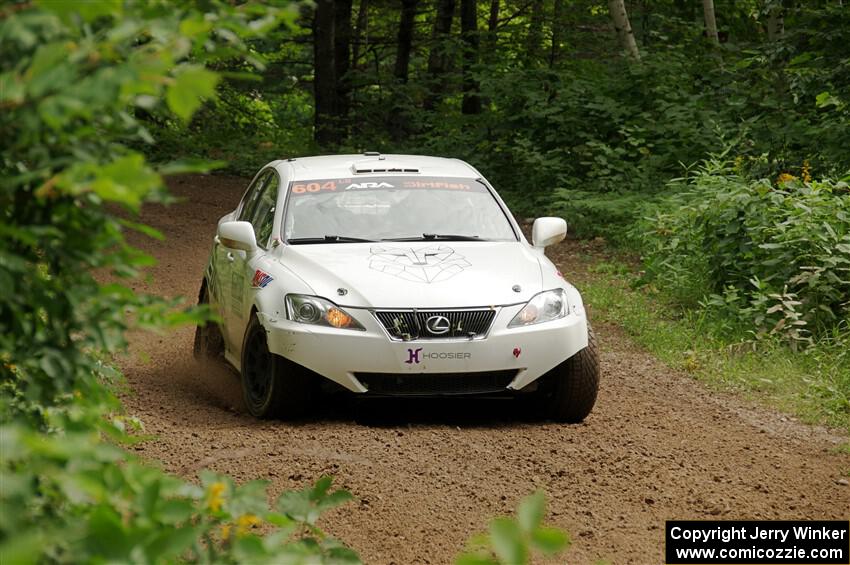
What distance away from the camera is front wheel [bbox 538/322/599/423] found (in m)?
7.58

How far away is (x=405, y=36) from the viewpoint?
Result: 29.0m

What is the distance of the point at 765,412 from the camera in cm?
843

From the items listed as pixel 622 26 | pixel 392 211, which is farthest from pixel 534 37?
pixel 392 211

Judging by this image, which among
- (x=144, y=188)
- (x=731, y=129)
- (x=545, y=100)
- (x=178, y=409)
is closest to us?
(x=144, y=188)

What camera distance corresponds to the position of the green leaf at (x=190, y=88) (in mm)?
2074

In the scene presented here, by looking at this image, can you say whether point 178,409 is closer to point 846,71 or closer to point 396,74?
point 846,71

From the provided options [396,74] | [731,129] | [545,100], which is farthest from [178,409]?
[396,74]

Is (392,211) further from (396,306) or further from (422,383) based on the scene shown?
(422,383)

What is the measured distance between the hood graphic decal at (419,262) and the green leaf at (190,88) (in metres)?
5.37

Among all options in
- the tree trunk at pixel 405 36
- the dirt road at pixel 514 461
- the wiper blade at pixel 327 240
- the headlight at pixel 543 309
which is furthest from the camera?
the tree trunk at pixel 405 36

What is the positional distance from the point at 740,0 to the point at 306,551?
89.9 feet

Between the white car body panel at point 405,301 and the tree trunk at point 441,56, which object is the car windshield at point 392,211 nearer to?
the white car body panel at point 405,301

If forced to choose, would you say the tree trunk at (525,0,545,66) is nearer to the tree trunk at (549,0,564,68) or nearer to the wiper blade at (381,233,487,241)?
the tree trunk at (549,0,564,68)

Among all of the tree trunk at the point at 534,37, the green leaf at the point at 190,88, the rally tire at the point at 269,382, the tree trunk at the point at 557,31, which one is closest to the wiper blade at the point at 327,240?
the rally tire at the point at 269,382
